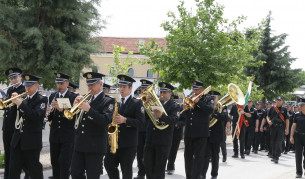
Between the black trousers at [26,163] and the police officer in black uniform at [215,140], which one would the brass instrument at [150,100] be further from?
the police officer in black uniform at [215,140]

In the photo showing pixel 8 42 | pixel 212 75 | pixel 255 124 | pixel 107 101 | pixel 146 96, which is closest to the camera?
pixel 107 101

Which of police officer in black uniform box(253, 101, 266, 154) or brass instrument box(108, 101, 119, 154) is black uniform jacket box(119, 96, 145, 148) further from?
police officer in black uniform box(253, 101, 266, 154)

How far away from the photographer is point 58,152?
756 centimetres

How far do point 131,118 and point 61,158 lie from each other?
1.65 metres

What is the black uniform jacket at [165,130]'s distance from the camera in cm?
756

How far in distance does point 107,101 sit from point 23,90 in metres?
2.31

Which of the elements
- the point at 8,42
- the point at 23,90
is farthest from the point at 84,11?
the point at 23,90

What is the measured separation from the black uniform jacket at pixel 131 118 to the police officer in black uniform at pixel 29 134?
142 centimetres

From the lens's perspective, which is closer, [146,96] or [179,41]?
[146,96]

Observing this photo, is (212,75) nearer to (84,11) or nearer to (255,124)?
(255,124)

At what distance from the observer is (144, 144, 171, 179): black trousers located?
7.52 meters

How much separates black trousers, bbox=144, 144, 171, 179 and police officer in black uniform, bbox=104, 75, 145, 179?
0.76 metres

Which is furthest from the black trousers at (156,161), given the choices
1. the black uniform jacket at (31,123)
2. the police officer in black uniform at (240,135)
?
the police officer in black uniform at (240,135)

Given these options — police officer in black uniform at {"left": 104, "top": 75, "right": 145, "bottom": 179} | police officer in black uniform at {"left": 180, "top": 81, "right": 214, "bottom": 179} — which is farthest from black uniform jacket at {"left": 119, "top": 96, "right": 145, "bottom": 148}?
police officer in black uniform at {"left": 180, "top": 81, "right": 214, "bottom": 179}
